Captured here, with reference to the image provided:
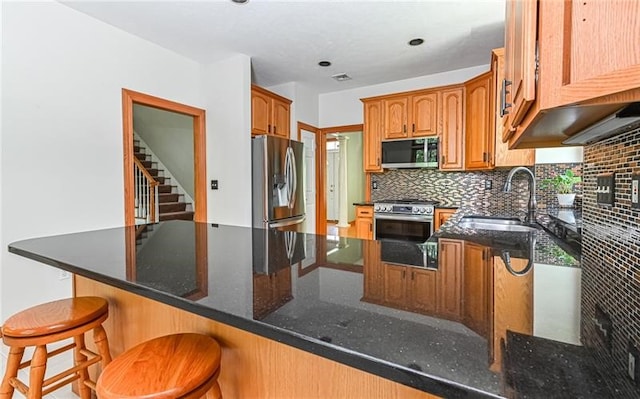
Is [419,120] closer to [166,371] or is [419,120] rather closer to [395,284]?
[395,284]

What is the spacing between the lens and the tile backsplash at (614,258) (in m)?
0.51

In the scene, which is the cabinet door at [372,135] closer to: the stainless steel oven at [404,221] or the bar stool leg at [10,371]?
the stainless steel oven at [404,221]

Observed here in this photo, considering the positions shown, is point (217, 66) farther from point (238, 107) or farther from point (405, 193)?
point (405, 193)

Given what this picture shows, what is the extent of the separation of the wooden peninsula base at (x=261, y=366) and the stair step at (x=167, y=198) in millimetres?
5115

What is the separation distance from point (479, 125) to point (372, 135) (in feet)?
4.09

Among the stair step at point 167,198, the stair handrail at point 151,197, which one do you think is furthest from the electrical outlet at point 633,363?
the stair step at point 167,198

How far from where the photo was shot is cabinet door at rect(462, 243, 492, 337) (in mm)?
600

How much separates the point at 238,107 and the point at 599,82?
10.6 feet

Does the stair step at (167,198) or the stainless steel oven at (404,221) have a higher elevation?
the stair step at (167,198)

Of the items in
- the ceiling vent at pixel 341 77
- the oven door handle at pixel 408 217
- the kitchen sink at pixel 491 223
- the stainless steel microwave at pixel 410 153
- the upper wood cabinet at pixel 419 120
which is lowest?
the oven door handle at pixel 408 217

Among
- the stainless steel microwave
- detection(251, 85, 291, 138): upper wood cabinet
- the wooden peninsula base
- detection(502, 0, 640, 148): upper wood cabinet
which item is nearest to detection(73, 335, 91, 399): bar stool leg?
the wooden peninsula base

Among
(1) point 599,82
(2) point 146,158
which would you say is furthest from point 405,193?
(2) point 146,158

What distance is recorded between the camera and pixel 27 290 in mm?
2299

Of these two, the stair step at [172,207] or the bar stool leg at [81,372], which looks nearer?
the bar stool leg at [81,372]
